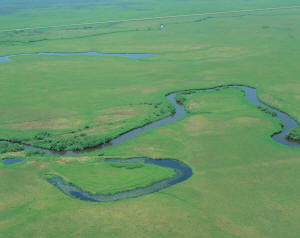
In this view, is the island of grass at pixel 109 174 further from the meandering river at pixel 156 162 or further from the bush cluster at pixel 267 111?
the bush cluster at pixel 267 111

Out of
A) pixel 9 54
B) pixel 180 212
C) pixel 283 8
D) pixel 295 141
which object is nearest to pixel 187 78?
pixel 295 141

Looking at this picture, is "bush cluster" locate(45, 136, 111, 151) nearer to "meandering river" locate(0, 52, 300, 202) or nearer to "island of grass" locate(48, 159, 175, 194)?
"meandering river" locate(0, 52, 300, 202)

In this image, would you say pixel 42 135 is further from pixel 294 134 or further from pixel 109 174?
pixel 294 134

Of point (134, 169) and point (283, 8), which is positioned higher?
point (283, 8)

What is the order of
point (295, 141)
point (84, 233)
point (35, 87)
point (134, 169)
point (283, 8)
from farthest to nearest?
point (283, 8)
point (35, 87)
point (295, 141)
point (134, 169)
point (84, 233)

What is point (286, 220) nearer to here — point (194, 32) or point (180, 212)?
point (180, 212)

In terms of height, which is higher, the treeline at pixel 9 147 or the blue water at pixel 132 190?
the treeline at pixel 9 147

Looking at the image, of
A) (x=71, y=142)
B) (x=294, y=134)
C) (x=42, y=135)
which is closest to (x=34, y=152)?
(x=42, y=135)

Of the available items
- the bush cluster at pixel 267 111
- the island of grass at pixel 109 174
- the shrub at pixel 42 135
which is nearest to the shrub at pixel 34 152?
the island of grass at pixel 109 174
